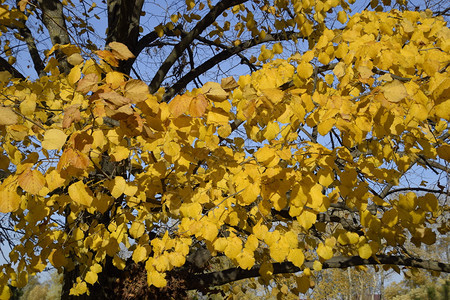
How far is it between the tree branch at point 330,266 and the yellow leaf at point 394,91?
2.17m

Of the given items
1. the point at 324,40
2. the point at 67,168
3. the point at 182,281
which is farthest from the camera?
the point at 182,281

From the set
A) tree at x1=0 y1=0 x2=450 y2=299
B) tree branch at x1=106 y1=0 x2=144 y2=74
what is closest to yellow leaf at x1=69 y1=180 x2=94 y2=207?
tree at x1=0 y1=0 x2=450 y2=299

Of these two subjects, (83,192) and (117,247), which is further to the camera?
(117,247)

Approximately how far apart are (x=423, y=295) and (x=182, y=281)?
8304mm

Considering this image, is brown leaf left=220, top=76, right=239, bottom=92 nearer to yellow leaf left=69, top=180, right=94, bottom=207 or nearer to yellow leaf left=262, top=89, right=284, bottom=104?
yellow leaf left=262, top=89, right=284, bottom=104

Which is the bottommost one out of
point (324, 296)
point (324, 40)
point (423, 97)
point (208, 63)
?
point (324, 296)

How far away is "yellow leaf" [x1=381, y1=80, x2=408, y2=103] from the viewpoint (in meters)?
1.40

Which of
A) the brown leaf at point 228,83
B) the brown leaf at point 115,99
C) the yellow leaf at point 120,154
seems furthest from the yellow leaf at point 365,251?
the brown leaf at point 115,99

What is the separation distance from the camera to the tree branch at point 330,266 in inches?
134

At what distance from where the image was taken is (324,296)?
23.2m

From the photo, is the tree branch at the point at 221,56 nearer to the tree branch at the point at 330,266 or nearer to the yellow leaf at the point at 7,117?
the tree branch at the point at 330,266

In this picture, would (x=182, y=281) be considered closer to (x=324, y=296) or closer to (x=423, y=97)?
(x=423, y=97)

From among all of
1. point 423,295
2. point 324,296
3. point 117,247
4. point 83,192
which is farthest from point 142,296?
point 324,296

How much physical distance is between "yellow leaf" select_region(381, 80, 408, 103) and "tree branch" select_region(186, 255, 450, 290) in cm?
217
